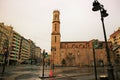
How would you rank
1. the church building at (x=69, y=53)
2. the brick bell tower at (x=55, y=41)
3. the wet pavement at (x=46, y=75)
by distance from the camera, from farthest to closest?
1. the church building at (x=69, y=53)
2. the brick bell tower at (x=55, y=41)
3. the wet pavement at (x=46, y=75)

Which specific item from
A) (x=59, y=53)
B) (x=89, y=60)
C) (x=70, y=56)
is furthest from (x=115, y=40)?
(x=59, y=53)

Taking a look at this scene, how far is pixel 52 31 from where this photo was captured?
62500 millimetres

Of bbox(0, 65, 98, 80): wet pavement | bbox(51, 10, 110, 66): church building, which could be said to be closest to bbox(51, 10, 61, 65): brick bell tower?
bbox(51, 10, 110, 66): church building

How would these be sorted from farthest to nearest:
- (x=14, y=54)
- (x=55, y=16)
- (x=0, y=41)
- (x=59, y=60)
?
(x=14, y=54), (x=55, y=16), (x=59, y=60), (x=0, y=41)

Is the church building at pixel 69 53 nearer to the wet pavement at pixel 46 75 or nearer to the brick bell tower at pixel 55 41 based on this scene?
the brick bell tower at pixel 55 41

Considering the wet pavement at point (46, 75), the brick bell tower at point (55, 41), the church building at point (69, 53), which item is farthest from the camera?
the church building at point (69, 53)

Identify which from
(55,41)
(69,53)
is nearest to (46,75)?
(55,41)

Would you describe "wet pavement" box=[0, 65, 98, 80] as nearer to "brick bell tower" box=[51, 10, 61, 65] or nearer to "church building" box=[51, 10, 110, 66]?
"brick bell tower" box=[51, 10, 61, 65]

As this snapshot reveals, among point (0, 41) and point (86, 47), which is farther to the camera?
point (86, 47)

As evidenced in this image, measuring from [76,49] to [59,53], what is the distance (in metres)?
10.1

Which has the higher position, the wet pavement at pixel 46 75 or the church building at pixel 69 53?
the church building at pixel 69 53

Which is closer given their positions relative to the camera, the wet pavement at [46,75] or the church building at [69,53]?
the wet pavement at [46,75]

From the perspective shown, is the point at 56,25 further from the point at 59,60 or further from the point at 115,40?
the point at 115,40

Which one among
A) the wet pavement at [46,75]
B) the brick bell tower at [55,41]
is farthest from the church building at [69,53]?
the wet pavement at [46,75]
